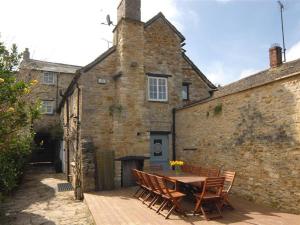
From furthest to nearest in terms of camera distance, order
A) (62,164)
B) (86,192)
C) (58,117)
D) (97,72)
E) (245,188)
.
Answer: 1. (58,117)
2. (62,164)
3. (97,72)
4. (86,192)
5. (245,188)

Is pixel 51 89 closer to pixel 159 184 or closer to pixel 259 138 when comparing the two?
pixel 159 184

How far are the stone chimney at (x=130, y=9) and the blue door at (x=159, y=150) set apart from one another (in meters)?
6.06

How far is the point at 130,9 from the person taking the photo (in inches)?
550

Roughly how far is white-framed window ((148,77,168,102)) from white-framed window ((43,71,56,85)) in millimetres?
16180

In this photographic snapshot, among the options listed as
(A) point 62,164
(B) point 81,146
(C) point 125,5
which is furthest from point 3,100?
(A) point 62,164

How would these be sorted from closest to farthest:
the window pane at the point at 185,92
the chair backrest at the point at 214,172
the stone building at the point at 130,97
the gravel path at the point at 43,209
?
the gravel path at the point at 43,209
the chair backrest at the point at 214,172
the stone building at the point at 130,97
the window pane at the point at 185,92

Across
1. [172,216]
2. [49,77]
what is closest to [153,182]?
[172,216]

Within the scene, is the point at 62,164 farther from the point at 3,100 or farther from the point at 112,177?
the point at 3,100

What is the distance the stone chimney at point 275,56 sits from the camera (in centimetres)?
1333

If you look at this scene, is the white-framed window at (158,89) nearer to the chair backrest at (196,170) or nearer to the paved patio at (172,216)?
the chair backrest at (196,170)

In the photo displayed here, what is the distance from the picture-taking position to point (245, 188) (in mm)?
9414

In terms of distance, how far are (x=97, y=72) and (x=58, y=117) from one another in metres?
14.7

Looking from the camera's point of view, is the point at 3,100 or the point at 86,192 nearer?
the point at 3,100

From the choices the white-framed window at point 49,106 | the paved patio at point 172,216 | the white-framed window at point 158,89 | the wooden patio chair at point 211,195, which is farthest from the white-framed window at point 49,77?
the wooden patio chair at point 211,195
